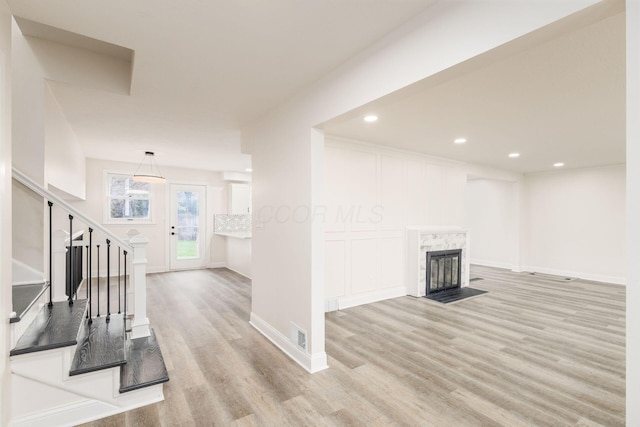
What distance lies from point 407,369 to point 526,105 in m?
2.79

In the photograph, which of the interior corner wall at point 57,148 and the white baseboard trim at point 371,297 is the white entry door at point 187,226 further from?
the white baseboard trim at point 371,297

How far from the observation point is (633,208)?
990 millimetres

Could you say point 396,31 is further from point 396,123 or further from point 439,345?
point 439,345

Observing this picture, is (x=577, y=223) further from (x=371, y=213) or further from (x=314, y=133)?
(x=314, y=133)

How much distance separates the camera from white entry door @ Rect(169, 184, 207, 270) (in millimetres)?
7234

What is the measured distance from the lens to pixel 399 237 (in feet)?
16.7

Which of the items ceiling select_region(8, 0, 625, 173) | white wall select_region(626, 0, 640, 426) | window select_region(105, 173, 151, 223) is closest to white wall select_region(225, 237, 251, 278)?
window select_region(105, 173, 151, 223)

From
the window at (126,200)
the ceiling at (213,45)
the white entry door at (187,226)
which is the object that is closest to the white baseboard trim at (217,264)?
the white entry door at (187,226)

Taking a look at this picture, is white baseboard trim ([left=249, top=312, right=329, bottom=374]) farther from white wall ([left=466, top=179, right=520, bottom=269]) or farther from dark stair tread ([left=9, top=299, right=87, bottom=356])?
white wall ([left=466, top=179, right=520, bottom=269])

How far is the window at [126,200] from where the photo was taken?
648cm

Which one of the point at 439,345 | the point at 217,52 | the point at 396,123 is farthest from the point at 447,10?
the point at 439,345

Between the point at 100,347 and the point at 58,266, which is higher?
the point at 58,266

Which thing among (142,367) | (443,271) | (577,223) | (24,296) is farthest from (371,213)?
(577,223)

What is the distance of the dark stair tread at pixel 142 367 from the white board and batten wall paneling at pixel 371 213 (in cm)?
226
